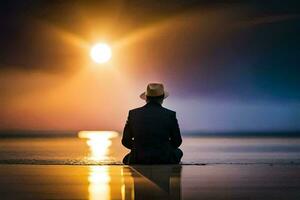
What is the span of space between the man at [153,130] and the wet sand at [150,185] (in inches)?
19.2

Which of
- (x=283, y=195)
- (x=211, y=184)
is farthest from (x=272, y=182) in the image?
(x=283, y=195)

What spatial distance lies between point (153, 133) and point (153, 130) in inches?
1.6

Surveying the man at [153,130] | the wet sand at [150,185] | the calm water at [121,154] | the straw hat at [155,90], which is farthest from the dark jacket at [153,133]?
the calm water at [121,154]

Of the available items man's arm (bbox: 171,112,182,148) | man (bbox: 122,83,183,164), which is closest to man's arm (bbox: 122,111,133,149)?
man (bbox: 122,83,183,164)

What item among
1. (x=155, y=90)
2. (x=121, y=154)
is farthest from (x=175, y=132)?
(x=121, y=154)

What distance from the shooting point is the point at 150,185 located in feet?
19.6

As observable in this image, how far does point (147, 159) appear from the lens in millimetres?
8555

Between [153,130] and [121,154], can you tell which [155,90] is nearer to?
[153,130]

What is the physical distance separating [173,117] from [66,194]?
10.9 ft

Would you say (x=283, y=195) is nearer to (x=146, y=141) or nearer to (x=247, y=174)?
(x=247, y=174)

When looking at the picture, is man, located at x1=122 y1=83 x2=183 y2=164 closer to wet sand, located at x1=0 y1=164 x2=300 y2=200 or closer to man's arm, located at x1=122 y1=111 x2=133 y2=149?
man's arm, located at x1=122 y1=111 x2=133 y2=149

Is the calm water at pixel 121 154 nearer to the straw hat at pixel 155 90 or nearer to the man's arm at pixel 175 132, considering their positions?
the man's arm at pixel 175 132

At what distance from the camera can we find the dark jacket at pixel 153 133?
27.5ft

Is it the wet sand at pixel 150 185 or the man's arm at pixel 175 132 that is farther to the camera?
the man's arm at pixel 175 132
